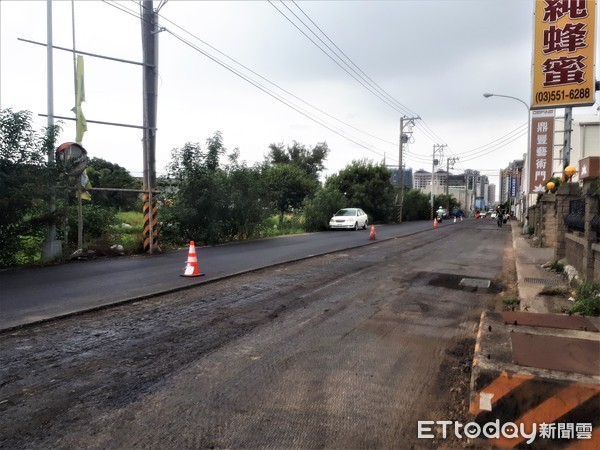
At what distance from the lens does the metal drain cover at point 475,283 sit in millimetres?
9188

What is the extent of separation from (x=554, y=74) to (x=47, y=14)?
44.5ft

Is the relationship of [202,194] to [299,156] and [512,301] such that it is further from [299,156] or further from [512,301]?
[299,156]

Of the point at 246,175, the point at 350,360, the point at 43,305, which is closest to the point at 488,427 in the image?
the point at 350,360

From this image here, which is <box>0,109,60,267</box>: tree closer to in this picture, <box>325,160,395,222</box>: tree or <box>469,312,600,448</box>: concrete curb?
<box>469,312,600,448</box>: concrete curb

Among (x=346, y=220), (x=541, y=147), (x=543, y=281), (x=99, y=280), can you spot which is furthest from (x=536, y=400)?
(x=541, y=147)

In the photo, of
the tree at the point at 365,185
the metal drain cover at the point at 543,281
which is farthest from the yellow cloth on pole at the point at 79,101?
the tree at the point at 365,185

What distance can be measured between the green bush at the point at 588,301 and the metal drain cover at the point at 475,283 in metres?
2.44

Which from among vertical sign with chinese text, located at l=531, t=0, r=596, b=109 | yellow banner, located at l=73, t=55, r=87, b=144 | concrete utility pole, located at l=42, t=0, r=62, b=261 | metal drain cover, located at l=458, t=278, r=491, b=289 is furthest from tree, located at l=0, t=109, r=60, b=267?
vertical sign with chinese text, located at l=531, t=0, r=596, b=109

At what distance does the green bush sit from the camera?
227 inches

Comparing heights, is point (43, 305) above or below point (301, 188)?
below

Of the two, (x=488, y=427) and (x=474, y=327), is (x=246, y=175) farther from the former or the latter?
(x=488, y=427)

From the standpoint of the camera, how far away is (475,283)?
31.1 ft

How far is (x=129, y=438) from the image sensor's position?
3.03m

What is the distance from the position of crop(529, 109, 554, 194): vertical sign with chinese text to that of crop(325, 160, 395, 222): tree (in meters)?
13.2
